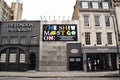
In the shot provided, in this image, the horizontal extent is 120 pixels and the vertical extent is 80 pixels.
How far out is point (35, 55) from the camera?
31578mm

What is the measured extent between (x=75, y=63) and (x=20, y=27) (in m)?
11.5

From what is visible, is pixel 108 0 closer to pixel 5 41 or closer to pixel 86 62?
pixel 86 62

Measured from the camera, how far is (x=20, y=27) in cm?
3256

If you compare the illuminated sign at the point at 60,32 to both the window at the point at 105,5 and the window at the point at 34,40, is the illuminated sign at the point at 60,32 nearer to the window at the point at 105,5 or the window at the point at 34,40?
the window at the point at 34,40

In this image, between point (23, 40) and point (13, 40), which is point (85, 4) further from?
point (13, 40)

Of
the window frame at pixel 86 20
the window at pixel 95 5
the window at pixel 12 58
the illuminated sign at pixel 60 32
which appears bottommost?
the window at pixel 12 58

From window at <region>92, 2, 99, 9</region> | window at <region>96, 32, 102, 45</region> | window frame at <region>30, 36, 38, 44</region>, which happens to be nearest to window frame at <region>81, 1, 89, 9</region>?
window at <region>92, 2, 99, 9</region>

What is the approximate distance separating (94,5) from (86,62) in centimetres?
1070

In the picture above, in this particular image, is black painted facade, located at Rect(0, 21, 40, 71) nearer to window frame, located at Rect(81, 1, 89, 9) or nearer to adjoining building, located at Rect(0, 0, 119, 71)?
adjoining building, located at Rect(0, 0, 119, 71)

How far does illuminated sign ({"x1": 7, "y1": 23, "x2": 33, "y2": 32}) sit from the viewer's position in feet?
106

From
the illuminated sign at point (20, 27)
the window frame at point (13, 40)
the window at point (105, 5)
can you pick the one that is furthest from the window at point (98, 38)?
the window frame at point (13, 40)

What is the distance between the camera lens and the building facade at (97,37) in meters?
30.8

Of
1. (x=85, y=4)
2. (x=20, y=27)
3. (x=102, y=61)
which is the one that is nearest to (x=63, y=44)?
(x=102, y=61)

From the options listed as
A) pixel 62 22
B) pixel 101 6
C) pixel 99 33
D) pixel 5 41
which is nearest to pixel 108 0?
pixel 101 6
